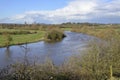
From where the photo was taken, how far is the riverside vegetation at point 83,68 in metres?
9.84

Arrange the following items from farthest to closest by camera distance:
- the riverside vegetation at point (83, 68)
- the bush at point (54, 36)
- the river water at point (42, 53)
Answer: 1. the bush at point (54, 36)
2. the river water at point (42, 53)
3. the riverside vegetation at point (83, 68)

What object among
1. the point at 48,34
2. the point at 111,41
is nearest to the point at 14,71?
the point at 111,41

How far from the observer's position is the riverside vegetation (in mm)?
9836

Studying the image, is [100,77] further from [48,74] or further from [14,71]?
[14,71]

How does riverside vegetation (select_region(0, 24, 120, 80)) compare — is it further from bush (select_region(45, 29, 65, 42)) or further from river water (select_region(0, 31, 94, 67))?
bush (select_region(45, 29, 65, 42))

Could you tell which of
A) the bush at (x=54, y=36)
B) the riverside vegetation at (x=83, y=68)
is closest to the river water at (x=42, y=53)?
the riverside vegetation at (x=83, y=68)

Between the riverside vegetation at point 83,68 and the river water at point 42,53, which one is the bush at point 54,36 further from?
the riverside vegetation at point 83,68

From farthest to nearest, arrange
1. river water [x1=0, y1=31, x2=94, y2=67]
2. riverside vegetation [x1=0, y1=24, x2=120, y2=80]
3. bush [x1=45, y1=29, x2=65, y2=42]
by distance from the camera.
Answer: bush [x1=45, y1=29, x2=65, y2=42] < river water [x1=0, y1=31, x2=94, y2=67] < riverside vegetation [x1=0, y1=24, x2=120, y2=80]

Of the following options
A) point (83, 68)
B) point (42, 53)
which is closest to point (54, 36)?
point (42, 53)

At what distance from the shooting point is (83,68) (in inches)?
521

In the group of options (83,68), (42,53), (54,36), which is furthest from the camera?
(54,36)

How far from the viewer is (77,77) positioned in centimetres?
1169

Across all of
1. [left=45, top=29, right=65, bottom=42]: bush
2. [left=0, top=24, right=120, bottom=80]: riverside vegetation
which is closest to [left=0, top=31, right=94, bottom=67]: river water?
[left=0, top=24, right=120, bottom=80]: riverside vegetation

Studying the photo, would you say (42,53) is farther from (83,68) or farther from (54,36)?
(54,36)
